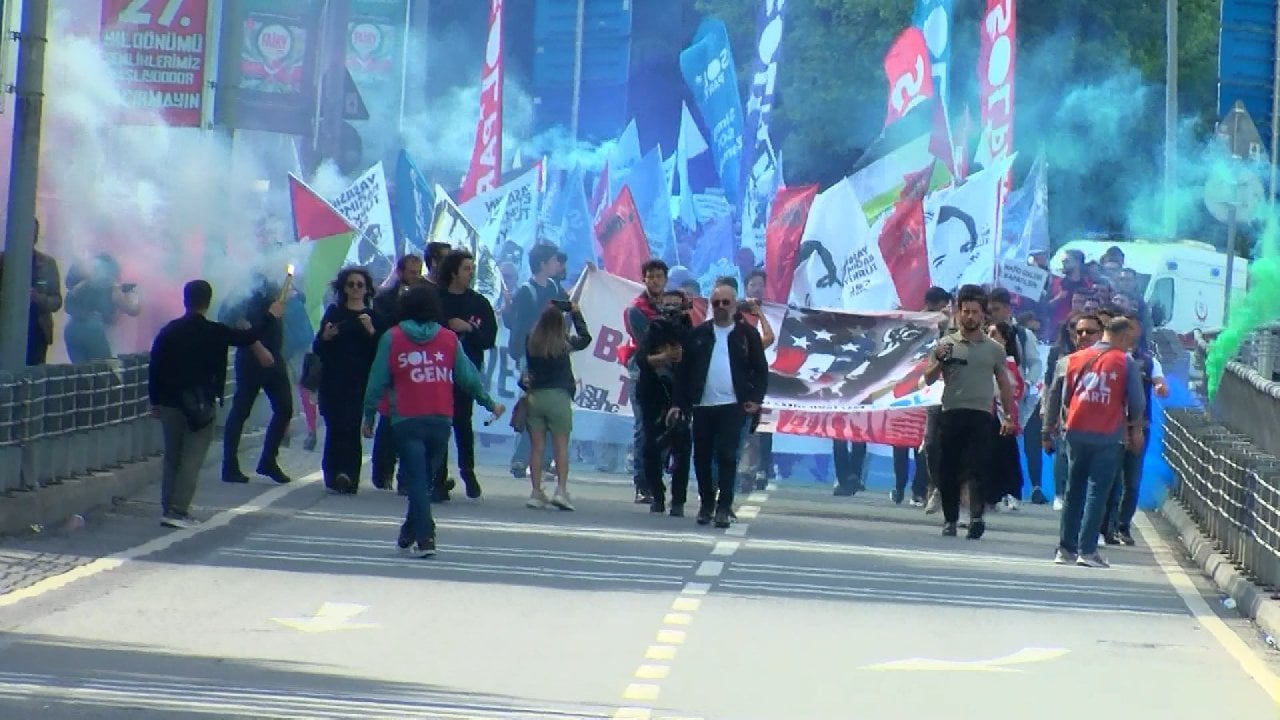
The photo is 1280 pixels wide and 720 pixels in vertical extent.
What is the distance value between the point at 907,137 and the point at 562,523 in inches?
539

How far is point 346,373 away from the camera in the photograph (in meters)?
20.8

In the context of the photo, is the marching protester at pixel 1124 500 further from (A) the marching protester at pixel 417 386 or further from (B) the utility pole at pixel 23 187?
(B) the utility pole at pixel 23 187

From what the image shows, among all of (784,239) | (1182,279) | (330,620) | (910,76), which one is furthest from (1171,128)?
(330,620)

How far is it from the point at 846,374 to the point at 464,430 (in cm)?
501

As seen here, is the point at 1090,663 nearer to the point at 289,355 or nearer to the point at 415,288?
the point at 415,288

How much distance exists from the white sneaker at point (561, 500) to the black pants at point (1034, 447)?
18.5ft

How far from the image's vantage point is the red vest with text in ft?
59.5

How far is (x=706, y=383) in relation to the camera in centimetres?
1995

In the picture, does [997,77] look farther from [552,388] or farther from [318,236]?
[552,388]

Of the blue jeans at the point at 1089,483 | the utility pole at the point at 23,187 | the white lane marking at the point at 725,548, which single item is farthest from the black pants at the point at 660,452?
the utility pole at the point at 23,187

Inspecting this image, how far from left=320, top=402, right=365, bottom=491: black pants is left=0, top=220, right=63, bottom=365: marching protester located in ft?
7.63

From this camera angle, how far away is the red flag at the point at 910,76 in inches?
1379

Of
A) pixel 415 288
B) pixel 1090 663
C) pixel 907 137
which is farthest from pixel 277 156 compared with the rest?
pixel 1090 663

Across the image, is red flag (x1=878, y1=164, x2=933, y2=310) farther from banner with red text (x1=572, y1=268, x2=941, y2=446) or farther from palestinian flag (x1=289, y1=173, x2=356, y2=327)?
palestinian flag (x1=289, y1=173, x2=356, y2=327)
